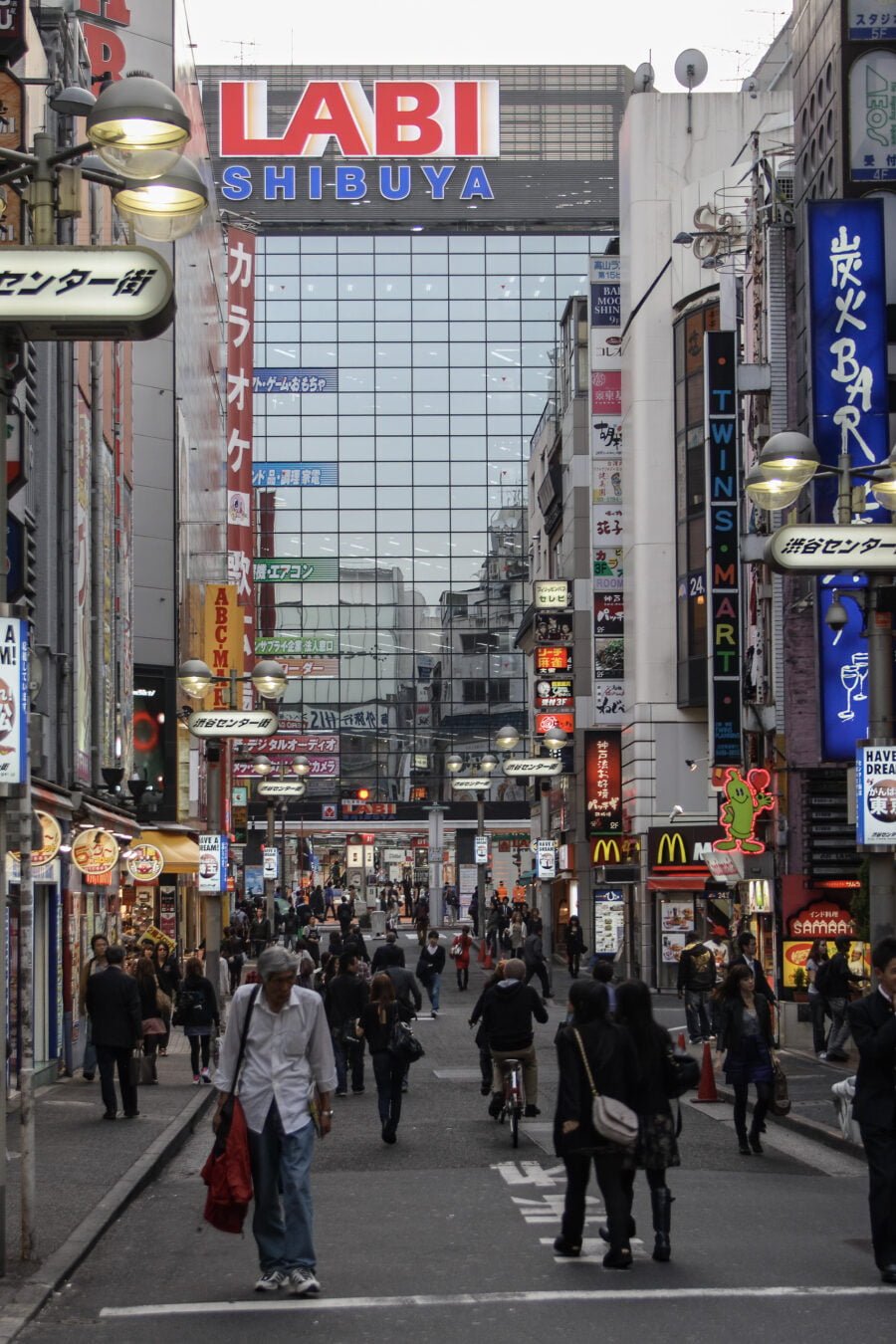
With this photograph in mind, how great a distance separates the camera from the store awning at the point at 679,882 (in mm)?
48594

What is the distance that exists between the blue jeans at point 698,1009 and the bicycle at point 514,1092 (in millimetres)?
10189

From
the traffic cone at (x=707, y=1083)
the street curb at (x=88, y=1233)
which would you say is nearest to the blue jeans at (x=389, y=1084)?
the street curb at (x=88, y=1233)

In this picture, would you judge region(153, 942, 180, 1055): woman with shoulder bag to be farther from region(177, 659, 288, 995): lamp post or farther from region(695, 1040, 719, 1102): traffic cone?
region(695, 1040, 719, 1102): traffic cone

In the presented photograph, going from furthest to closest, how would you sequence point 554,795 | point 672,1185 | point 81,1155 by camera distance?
point 554,795 < point 81,1155 < point 672,1185

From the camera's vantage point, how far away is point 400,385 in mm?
108000

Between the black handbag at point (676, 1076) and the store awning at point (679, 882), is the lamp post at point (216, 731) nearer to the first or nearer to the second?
the black handbag at point (676, 1076)

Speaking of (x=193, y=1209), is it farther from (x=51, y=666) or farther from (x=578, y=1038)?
(x=51, y=666)

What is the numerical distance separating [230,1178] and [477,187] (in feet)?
332

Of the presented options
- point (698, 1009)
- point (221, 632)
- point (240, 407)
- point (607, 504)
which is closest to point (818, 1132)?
point (698, 1009)

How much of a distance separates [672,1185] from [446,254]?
95.6m

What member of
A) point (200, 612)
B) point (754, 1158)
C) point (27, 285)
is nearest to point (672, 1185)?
point (754, 1158)

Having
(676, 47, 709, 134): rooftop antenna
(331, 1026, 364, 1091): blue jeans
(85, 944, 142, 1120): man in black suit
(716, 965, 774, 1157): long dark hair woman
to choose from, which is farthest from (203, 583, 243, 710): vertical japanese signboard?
(716, 965, 774, 1157): long dark hair woman

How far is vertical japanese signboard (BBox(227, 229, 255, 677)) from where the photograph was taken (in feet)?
238

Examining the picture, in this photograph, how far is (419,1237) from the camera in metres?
12.6
